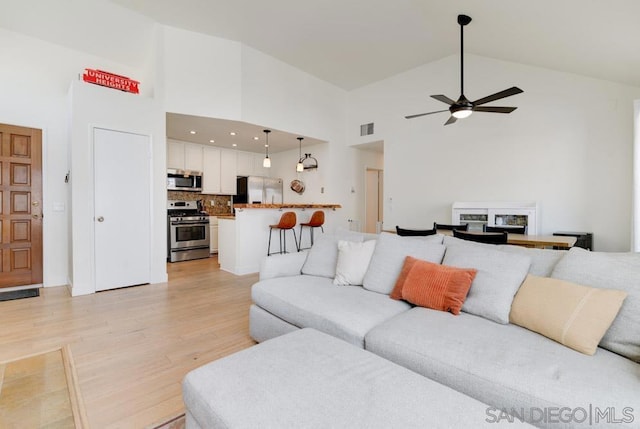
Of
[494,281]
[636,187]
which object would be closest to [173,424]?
[494,281]

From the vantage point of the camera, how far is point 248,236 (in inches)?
189

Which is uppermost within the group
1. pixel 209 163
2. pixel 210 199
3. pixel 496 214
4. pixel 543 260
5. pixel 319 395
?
pixel 209 163

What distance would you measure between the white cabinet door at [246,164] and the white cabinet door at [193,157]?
91cm

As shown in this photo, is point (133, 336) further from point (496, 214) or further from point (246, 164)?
point (246, 164)

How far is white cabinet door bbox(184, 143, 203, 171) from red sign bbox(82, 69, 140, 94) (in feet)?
7.07

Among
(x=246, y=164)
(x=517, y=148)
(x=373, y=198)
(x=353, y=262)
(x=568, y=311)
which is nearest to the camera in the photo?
(x=568, y=311)

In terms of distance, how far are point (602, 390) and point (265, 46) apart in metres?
5.27

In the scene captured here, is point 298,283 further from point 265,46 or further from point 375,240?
point 265,46

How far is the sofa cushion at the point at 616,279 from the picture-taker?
1.29 meters

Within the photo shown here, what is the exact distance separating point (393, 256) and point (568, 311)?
106 cm

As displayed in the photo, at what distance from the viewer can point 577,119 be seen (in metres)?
4.03

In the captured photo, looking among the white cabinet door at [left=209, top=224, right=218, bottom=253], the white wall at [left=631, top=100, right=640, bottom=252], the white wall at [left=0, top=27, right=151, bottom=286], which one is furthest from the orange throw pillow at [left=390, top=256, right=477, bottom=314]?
the white cabinet door at [left=209, top=224, right=218, bottom=253]

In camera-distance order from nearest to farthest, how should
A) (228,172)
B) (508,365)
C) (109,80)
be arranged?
(508,365), (109,80), (228,172)

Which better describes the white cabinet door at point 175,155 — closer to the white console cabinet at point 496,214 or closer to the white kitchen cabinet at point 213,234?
the white kitchen cabinet at point 213,234
